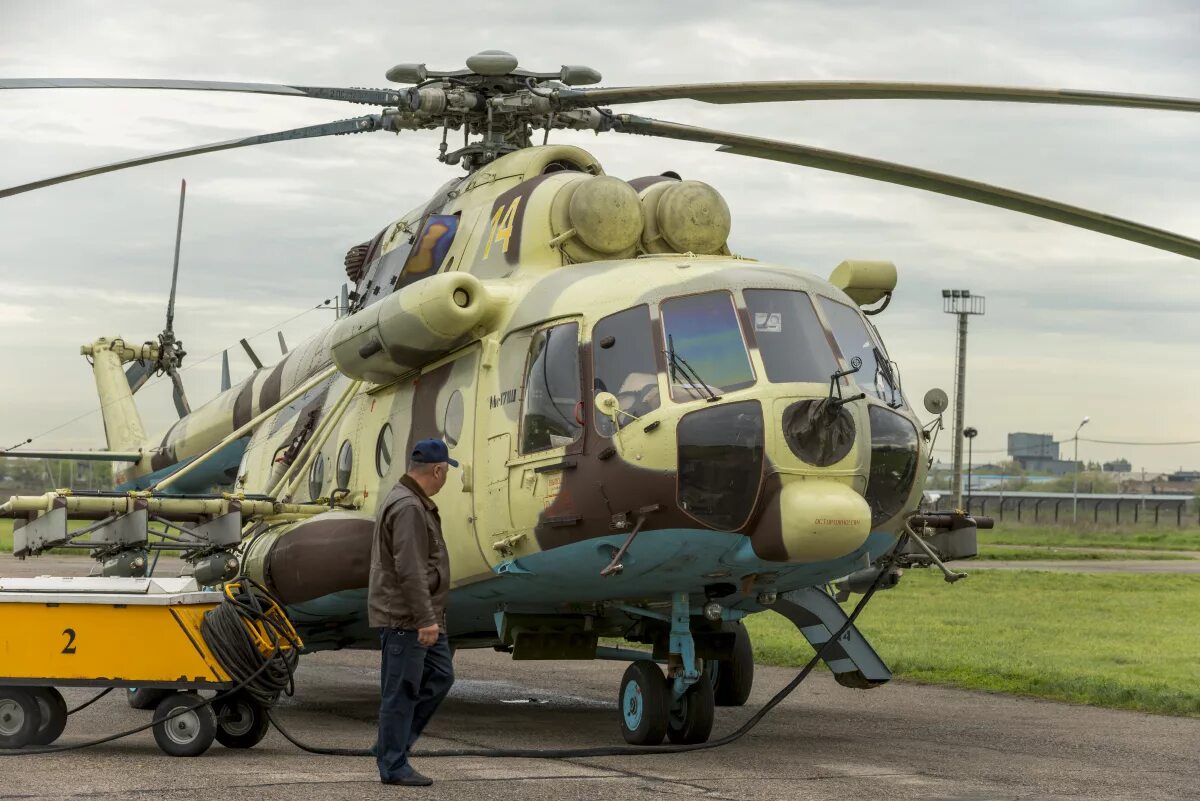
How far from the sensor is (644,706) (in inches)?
399

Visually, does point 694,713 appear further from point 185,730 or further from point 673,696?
point 185,730

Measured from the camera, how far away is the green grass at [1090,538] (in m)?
55.7

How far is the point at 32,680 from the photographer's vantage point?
A: 938 centimetres

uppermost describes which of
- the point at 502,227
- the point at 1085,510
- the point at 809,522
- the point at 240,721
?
the point at 502,227

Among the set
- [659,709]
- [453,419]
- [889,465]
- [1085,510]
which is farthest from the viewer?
[1085,510]

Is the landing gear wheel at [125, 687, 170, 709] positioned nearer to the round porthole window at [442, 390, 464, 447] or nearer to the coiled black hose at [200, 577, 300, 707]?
the coiled black hose at [200, 577, 300, 707]

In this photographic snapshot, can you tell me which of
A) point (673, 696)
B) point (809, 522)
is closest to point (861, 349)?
point (809, 522)

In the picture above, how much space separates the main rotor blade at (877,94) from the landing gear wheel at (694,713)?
398 cm

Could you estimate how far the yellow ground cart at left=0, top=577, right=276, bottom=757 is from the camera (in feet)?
30.9

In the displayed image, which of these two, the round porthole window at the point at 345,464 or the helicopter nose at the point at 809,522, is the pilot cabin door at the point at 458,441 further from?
the helicopter nose at the point at 809,522

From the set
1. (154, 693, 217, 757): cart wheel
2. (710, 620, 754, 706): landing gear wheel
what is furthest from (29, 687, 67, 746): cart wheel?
(710, 620, 754, 706): landing gear wheel

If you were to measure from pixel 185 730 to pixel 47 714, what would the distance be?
917 millimetres

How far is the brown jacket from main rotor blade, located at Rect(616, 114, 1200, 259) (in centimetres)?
467

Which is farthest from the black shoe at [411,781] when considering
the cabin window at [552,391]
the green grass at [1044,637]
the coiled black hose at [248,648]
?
the green grass at [1044,637]
